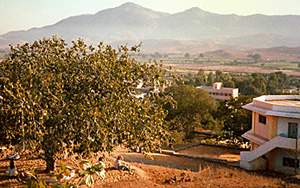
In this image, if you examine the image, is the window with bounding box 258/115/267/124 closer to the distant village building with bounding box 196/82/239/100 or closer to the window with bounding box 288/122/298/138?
the window with bounding box 288/122/298/138

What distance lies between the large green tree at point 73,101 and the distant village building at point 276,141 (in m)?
11.6

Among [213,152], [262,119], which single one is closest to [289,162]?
[262,119]

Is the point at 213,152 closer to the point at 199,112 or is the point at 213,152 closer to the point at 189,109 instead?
the point at 189,109

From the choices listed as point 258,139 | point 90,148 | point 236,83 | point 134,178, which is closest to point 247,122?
point 258,139

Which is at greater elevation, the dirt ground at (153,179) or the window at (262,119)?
the window at (262,119)

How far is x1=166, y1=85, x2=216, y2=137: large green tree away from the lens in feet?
130

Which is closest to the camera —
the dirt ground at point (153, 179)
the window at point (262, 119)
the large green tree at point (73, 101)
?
the large green tree at point (73, 101)

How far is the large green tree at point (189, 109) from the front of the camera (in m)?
39.6

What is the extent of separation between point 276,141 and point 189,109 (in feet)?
58.1

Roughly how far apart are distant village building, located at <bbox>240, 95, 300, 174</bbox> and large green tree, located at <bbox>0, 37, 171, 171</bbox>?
1157 centimetres

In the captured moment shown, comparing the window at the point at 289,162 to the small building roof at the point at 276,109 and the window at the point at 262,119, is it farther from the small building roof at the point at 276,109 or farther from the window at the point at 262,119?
the small building roof at the point at 276,109

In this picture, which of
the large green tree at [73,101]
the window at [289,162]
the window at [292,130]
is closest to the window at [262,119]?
the window at [292,130]

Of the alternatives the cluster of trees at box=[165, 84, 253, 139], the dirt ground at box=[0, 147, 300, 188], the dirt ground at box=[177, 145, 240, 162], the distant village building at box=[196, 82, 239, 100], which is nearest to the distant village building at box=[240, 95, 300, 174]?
the dirt ground at box=[177, 145, 240, 162]

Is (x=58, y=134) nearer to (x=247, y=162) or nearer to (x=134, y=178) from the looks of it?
(x=134, y=178)
